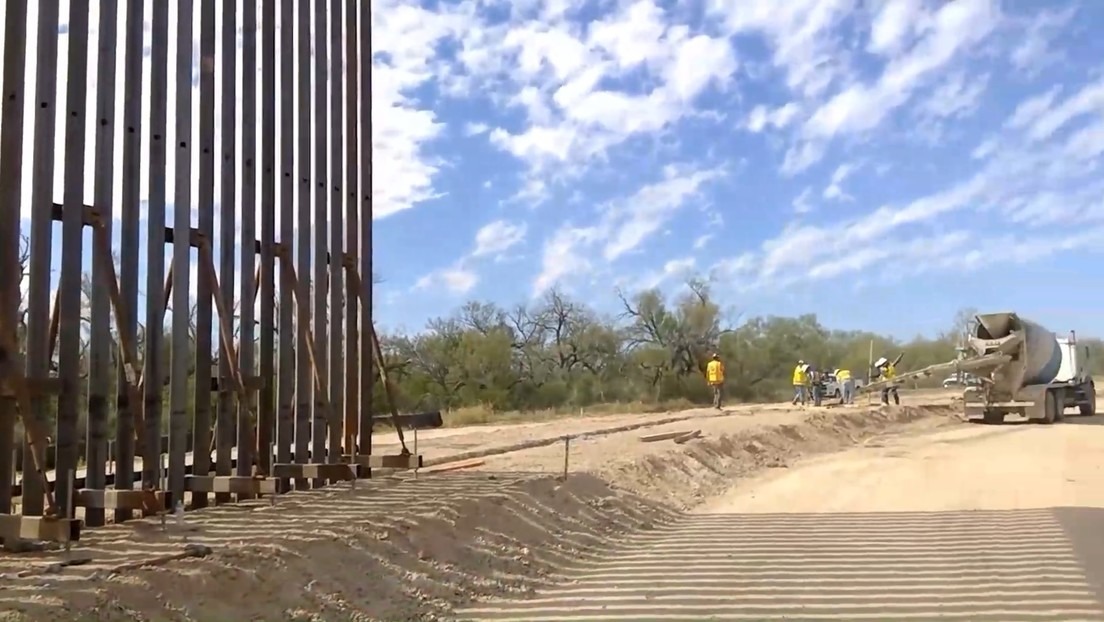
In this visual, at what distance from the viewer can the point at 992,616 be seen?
7562mm

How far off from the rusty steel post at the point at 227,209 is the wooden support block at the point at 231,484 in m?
0.44

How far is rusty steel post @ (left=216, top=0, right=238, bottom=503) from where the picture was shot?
10.8m

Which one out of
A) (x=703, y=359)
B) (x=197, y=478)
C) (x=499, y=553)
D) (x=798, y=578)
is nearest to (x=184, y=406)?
(x=197, y=478)

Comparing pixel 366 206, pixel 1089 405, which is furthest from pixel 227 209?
pixel 1089 405

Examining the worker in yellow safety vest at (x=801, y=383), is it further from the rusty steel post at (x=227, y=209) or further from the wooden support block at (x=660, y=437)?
the rusty steel post at (x=227, y=209)

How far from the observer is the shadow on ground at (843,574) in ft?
25.6

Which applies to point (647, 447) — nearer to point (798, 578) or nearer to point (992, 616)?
point (798, 578)

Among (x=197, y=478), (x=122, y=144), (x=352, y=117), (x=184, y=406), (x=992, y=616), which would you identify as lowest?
(x=992, y=616)

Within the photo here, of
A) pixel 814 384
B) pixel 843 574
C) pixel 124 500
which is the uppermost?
pixel 814 384

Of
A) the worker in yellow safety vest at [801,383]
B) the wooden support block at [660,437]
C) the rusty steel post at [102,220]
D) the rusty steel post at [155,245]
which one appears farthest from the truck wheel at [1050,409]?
the rusty steel post at [102,220]

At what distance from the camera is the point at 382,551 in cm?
848

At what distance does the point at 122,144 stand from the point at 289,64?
9.70 feet

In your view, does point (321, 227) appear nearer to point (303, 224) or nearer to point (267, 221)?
point (303, 224)

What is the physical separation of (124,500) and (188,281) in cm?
227
